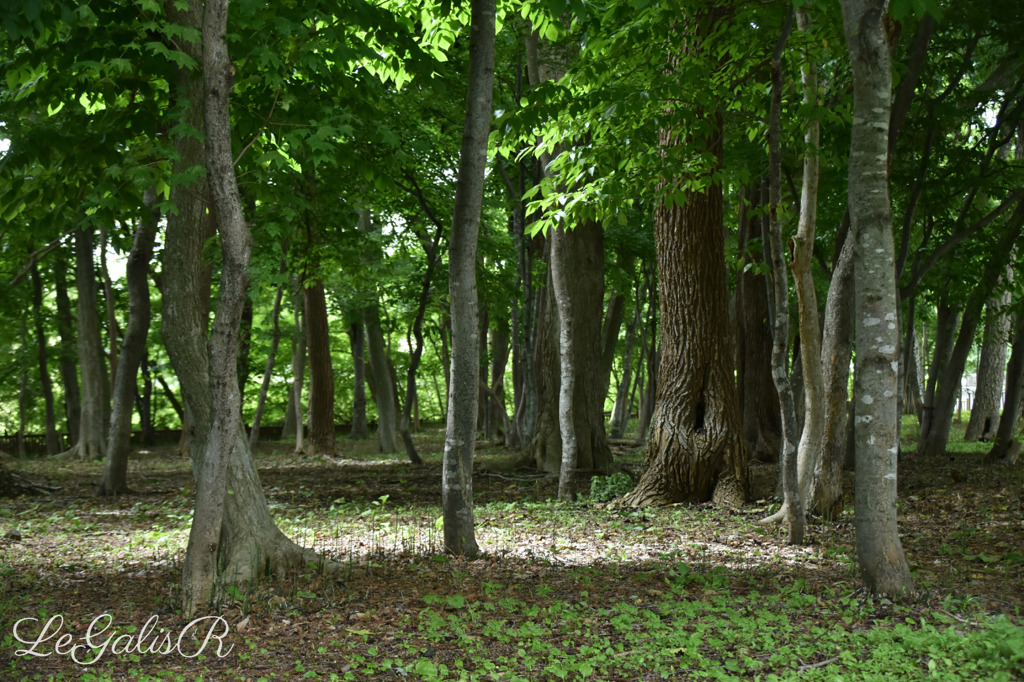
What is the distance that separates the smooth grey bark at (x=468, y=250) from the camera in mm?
6082

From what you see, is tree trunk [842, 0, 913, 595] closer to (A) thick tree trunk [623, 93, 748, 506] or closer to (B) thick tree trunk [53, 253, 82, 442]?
(A) thick tree trunk [623, 93, 748, 506]

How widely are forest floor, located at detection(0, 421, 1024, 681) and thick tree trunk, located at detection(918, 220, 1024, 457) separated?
3.83 meters

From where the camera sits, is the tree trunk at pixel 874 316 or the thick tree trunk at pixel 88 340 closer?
the tree trunk at pixel 874 316

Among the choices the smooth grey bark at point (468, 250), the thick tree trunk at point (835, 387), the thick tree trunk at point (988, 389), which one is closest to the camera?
the smooth grey bark at point (468, 250)

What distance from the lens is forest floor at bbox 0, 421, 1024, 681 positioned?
3.92 m

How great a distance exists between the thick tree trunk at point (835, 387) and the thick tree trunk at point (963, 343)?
5.09 metres

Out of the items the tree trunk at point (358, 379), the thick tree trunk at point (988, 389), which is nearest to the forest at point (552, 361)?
the thick tree trunk at point (988, 389)

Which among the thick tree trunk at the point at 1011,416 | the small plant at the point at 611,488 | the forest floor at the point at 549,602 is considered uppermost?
the thick tree trunk at the point at 1011,416

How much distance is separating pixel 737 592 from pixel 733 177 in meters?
3.87

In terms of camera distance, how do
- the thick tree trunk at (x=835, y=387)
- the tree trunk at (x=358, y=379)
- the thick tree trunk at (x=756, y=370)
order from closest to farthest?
the thick tree trunk at (x=835, y=387), the thick tree trunk at (x=756, y=370), the tree trunk at (x=358, y=379)

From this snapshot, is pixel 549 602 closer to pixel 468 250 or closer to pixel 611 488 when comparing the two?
pixel 468 250

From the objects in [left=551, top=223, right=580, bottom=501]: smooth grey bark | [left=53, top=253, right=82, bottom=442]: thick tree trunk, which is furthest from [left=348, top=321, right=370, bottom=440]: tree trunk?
[left=551, top=223, right=580, bottom=501]: smooth grey bark

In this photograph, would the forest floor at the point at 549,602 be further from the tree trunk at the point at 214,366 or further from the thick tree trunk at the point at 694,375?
the thick tree trunk at the point at 694,375

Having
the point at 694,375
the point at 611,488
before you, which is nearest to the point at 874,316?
the point at 694,375
